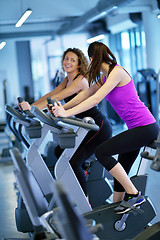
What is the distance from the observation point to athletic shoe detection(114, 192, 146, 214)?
2.51 meters

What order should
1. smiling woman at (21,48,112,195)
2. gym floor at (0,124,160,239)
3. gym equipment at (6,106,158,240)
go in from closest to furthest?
1. gym equipment at (6,106,158,240)
2. smiling woman at (21,48,112,195)
3. gym floor at (0,124,160,239)

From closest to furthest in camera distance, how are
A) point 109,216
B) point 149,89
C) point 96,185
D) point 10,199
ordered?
point 109,216 < point 96,185 < point 10,199 < point 149,89

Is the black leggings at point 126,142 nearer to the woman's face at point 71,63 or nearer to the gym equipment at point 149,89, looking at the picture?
the woman's face at point 71,63

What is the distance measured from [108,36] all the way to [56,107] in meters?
11.4

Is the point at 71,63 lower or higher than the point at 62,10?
lower

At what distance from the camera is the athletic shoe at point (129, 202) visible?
8.24ft

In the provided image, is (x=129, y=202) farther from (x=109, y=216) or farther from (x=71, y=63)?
(x=71, y=63)

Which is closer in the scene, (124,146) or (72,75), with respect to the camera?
(124,146)

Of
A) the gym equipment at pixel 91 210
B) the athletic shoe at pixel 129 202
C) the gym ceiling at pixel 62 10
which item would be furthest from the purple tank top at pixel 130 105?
the gym ceiling at pixel 62 10

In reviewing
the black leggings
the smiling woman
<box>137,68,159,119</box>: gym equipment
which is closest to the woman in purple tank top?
the black leggings

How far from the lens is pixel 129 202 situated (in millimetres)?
2523

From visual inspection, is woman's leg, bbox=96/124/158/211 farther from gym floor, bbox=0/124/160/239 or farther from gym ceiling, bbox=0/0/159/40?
gym ceiling, bbox=0/0/159/40

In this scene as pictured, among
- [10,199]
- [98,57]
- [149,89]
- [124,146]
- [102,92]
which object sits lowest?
[10,199]

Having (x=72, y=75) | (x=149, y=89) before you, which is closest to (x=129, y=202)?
(x=72, y=75)
